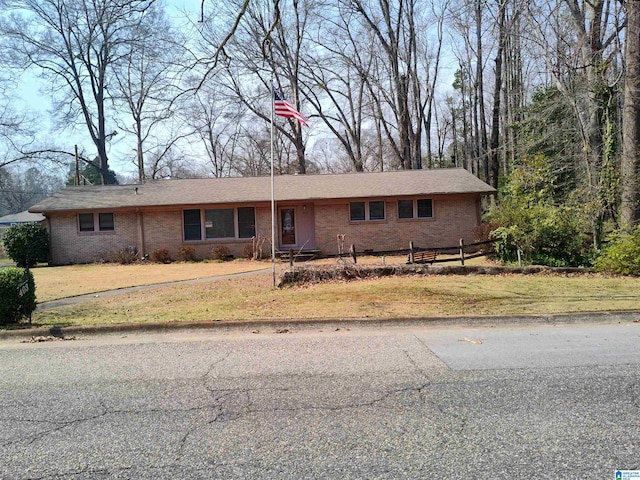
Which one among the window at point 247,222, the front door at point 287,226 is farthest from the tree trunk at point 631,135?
the window at point 247,222

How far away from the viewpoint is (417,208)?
22.4 metres

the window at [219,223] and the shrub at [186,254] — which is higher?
the window at [219,223]

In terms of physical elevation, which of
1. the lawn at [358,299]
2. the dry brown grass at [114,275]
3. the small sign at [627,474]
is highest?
the dry brown grass at [114,275]

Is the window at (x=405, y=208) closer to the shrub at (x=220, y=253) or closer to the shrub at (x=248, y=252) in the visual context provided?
the shrub at (x=248, y=252)

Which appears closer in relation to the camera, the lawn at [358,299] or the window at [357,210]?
the lawn at [358,299]

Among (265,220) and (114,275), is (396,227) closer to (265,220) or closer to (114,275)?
(265,220)

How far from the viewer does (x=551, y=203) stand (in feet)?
57.1

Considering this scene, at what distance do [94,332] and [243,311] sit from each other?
2.75m

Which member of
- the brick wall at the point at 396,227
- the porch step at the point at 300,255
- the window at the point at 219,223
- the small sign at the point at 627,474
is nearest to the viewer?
the small sign at the point at 627,474

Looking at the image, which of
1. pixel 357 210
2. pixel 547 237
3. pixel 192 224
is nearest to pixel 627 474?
pixel 547 237

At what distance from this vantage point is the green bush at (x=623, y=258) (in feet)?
44.0

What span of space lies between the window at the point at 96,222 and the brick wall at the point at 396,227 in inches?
395

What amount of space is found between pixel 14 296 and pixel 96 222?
15259mm

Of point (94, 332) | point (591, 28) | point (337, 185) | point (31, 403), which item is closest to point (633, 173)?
point (591, 28)
